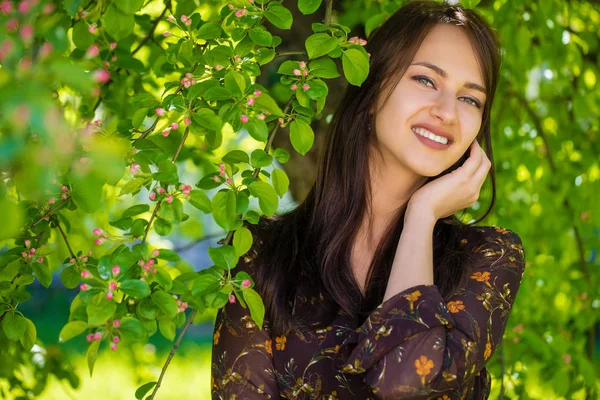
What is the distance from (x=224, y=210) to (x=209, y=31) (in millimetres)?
344

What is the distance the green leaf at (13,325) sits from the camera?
1494mm

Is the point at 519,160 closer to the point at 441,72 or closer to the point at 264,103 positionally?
the point at 441,72

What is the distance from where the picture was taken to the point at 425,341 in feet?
5.18

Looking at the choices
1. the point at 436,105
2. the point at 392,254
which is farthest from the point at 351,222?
the point at 436,105

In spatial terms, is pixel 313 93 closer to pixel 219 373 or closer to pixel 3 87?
pixel 219 373

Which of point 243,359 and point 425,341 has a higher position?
point 425,341

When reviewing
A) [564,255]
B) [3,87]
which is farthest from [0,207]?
[564,255]

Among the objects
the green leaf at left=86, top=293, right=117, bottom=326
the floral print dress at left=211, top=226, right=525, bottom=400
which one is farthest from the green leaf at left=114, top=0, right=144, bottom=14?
the floral print dress at left=211, top=226, right=525, bottom=400

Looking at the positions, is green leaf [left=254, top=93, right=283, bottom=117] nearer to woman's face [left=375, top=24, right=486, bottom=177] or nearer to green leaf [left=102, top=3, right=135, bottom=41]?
green leaf [left=102, top=3, right=135, bottom=41]

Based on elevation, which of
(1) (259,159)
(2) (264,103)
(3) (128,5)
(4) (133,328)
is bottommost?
(4) (133,328)

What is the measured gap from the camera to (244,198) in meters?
1.39

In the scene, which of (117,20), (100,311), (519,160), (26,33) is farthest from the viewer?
(519,160)

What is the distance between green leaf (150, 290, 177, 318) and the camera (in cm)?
126

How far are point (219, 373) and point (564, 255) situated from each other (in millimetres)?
2159
